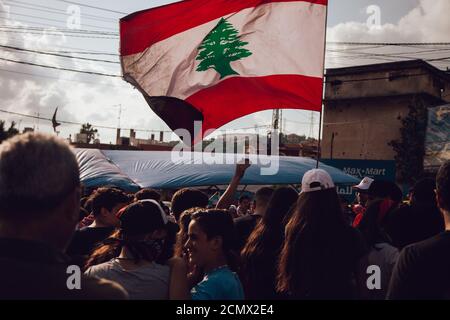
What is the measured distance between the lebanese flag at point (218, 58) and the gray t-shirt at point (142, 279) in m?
2.88

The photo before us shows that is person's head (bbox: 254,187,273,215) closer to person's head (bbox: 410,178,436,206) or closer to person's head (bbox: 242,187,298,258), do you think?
person's head (bbox: 242,187,298,258)

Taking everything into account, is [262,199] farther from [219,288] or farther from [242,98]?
[219,288]

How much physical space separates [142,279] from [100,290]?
1230 millimetres

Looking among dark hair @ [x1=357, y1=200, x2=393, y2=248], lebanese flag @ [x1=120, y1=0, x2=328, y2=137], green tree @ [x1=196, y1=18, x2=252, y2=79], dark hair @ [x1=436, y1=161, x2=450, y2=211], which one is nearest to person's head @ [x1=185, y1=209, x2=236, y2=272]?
dark hair @ [x1=436, y1=161, x2=450, y2=211]

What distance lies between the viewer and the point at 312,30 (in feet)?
17.8

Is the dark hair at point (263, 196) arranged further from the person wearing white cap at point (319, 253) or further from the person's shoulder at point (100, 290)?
the person's shoulder at point (100, 290)

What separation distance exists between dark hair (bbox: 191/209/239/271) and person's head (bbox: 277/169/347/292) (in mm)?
348

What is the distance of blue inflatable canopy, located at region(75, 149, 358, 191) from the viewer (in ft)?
28.4

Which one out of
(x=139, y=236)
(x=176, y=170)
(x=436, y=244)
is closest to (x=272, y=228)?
(x=139, y=236)

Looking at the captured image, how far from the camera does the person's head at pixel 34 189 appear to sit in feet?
4.82

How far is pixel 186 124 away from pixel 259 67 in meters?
1.07

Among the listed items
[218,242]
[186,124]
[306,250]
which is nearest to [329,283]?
[306,250]

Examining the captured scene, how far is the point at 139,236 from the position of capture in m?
2.88

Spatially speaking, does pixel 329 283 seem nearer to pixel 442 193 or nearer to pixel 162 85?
pixel 442 193
